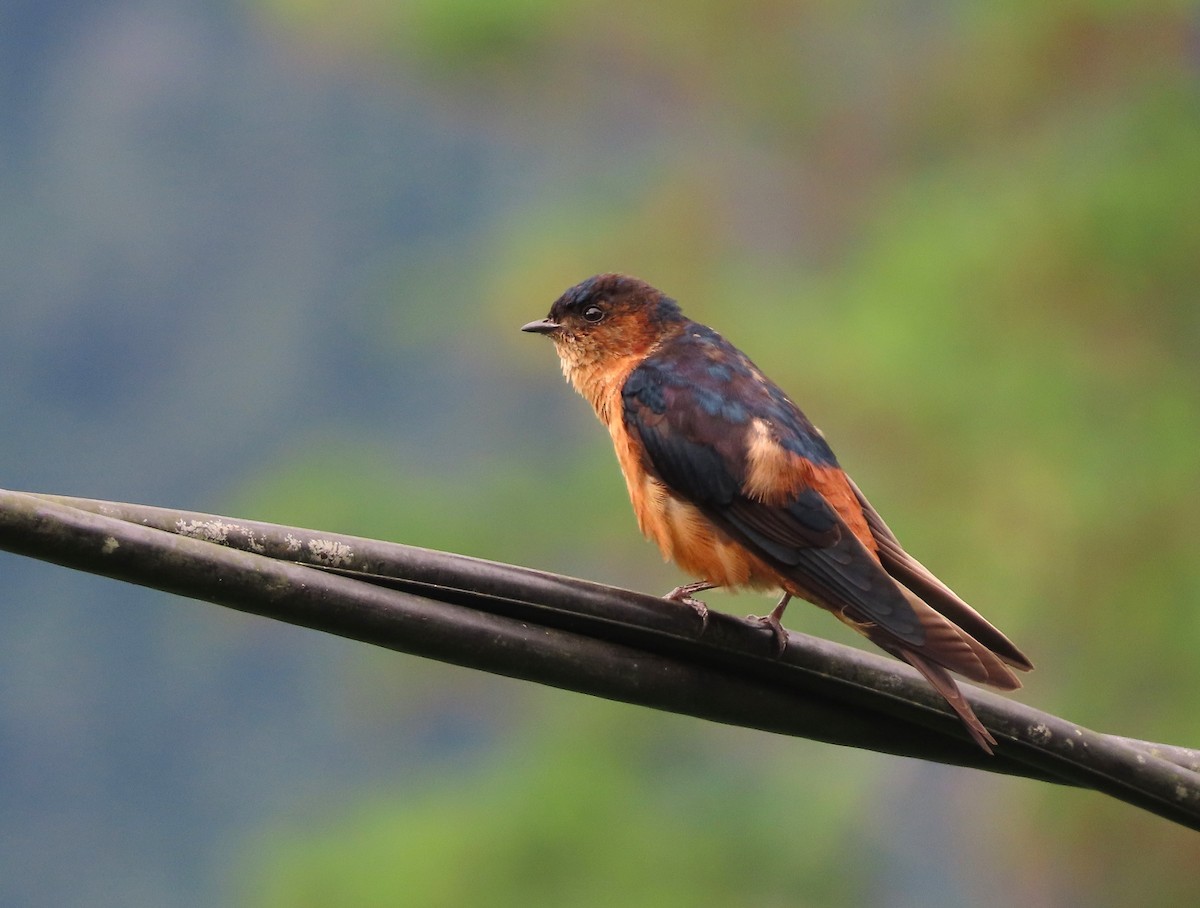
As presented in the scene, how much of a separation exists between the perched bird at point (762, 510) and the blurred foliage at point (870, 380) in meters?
5.43

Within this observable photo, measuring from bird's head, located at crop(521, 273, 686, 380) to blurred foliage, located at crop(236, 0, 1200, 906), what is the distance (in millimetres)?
4775

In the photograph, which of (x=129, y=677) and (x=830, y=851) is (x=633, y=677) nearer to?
(x=830, y=851)

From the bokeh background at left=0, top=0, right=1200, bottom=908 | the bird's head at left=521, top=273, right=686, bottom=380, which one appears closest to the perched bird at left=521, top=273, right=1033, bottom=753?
the bird's head at left=521, top=273, right=686, bottom=380

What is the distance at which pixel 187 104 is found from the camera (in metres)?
40.4

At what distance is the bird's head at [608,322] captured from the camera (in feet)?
17.8

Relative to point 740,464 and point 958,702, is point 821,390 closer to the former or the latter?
Answer: point 740,464

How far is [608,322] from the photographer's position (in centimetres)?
552

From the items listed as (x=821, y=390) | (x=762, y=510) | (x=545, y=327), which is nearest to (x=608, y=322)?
(x=545, y=327)

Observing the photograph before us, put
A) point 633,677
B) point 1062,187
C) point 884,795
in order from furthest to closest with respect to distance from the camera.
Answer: point 884,795 → point 1062,187 → point 633,677

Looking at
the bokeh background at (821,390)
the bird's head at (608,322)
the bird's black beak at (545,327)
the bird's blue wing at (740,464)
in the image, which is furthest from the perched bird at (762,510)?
the bokeh background at (821,390)

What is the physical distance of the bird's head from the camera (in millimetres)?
5438

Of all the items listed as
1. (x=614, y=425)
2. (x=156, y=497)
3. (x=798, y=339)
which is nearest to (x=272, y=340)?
(x=156, y=497)

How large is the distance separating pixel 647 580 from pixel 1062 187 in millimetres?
3792

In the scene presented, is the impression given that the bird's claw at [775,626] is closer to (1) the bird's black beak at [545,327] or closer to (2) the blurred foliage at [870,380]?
(1) the bird's black beak at [545,327]
